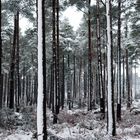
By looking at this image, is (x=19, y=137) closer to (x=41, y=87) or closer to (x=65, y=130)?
(x=65, y=130)

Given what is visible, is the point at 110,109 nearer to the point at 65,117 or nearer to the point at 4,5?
the point at 65,117

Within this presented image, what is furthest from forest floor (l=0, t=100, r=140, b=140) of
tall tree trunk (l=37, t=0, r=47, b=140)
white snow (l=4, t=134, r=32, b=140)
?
tall tree trunk (l=37, t=0, r=47, b=140)

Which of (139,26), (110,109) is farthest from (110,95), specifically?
(139,26)

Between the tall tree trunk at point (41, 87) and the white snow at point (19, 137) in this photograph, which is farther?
the white snow at point (19, 137)

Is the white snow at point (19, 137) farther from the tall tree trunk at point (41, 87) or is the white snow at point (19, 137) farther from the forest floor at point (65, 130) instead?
the tall tree trunk at point (41, 87)

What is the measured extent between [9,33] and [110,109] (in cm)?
1721

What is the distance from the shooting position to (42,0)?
9195mm

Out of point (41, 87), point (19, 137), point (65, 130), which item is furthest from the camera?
point (65, 130)

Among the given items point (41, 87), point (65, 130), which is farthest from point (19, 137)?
point (41, 87)

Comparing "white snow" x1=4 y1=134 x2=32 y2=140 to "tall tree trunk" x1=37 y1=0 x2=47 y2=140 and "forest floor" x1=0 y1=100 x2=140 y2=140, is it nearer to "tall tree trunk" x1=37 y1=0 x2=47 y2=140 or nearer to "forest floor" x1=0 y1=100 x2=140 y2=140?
"forest floor" x1=0 y1=100 x2=140 y2=140

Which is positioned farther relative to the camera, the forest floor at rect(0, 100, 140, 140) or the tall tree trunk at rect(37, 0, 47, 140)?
the forest floor at rect(0, 100, 140, 140)

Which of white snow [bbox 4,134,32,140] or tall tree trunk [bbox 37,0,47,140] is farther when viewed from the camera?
white snow [bbox 4,134,32,140]

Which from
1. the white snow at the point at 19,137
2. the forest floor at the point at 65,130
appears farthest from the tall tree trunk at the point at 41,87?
the white snow at the point at 19,137

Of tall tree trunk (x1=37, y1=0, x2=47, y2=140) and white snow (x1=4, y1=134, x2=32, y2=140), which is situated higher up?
tall tree trunk (x1=37, y1=0, x2=47, y2=140)
